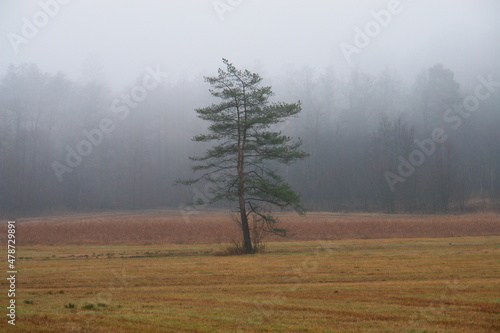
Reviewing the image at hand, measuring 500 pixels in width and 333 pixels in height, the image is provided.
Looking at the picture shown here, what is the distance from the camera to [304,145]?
74.8m

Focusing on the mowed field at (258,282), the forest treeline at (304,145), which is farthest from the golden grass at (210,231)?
the forest treeline at (304,145)

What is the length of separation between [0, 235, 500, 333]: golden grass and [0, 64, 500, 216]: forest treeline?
34.9 metres

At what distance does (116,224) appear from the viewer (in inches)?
1570

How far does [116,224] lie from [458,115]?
51028mm

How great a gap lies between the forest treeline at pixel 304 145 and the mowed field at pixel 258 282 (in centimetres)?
2526

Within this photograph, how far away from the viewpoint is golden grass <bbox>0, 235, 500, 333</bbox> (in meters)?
10.5

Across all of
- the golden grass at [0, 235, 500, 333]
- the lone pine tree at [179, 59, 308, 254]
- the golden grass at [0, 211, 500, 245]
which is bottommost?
the golden grass at [0, 235, 500, 333]

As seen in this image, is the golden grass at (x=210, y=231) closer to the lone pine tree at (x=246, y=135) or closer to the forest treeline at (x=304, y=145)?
the lone pine tree at (x=246, y=135)

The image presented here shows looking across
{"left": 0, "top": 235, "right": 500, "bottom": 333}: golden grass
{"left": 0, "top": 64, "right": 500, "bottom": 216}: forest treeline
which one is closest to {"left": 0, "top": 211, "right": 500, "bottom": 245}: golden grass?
{"left": 0, "top": 235, "right": 500, "bottom": 333}: golden grass

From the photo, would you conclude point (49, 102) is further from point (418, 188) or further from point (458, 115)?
point (458, 115)

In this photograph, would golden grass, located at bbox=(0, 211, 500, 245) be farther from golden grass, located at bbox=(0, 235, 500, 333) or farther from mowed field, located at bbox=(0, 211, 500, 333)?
golden grass, located at bbox=(0, 235, 500, 333)

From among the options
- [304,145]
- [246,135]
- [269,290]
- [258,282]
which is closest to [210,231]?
[246,135]

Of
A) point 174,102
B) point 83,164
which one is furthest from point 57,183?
point 174,102

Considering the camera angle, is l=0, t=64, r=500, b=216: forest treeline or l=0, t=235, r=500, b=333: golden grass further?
l=0, t=64, r=500, b=216: forest treeline
